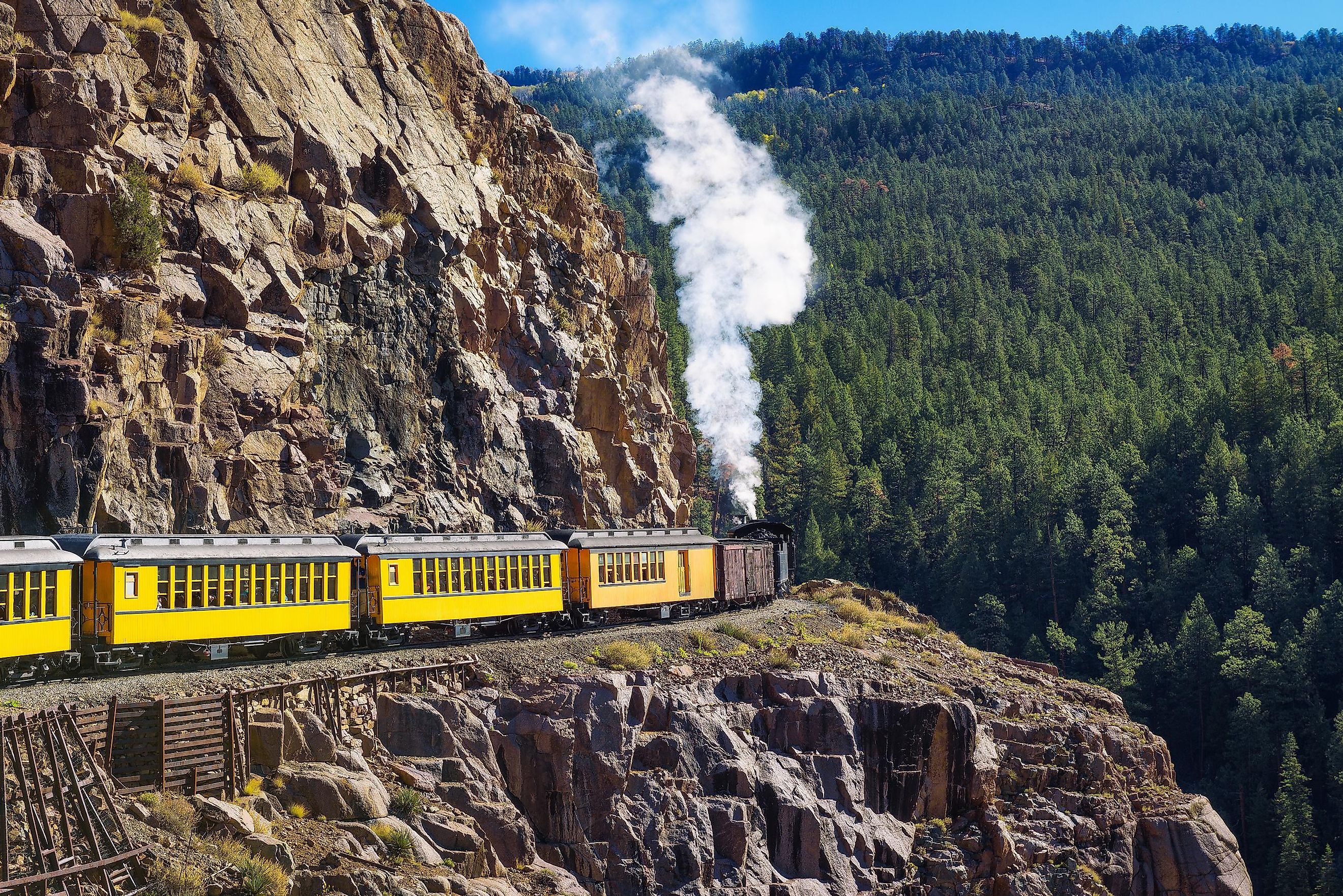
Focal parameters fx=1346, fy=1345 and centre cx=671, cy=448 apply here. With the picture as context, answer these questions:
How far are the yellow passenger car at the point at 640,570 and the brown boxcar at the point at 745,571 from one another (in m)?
0.69

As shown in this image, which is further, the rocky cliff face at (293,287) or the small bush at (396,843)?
the rocky cliff face at (293,287)

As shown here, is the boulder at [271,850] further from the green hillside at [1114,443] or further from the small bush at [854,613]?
the green hillside at [1114,443]

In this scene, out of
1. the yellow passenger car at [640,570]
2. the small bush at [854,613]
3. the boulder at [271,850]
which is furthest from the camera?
the small bush at [854,613]

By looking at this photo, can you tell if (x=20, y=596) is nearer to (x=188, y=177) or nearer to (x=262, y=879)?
(x=262, y=879)

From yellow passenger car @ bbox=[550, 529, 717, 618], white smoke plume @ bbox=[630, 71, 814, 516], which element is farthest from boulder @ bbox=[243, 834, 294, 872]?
white smoke plume @ bbox=[630, 71, 814, 516]

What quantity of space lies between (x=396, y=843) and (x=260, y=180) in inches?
1015

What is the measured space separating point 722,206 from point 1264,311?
179 ft

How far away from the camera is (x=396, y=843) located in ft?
74.9

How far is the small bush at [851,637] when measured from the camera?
4294 cm

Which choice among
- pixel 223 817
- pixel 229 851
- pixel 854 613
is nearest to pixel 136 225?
pixel 223 817

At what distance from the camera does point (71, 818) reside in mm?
19266

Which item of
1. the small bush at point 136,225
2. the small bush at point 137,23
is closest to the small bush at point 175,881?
the small bush at point 136,225

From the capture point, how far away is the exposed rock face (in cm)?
2864

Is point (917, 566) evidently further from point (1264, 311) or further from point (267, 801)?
point (267, 801)
